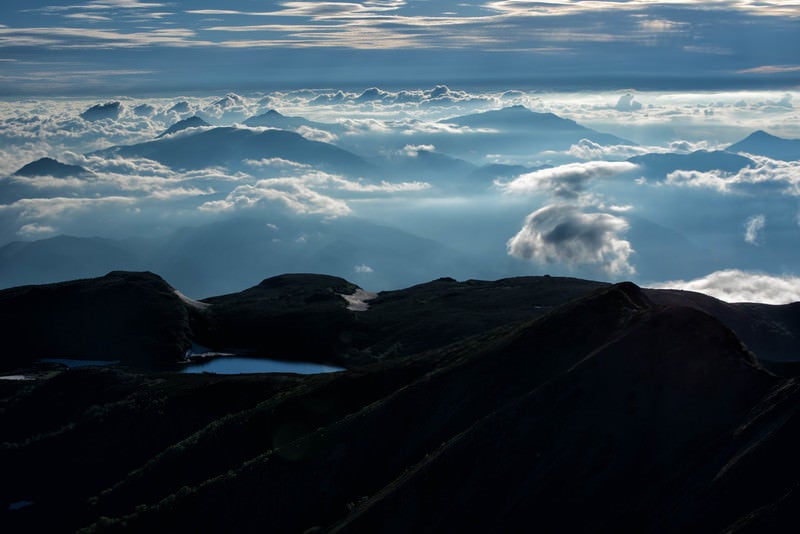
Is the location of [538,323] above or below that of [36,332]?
above

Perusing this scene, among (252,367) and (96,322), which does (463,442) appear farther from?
(96,322)

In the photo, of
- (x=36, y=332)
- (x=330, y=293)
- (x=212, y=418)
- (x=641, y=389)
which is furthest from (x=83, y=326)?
(x=641, y=389)

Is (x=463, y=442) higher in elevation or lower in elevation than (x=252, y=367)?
higher

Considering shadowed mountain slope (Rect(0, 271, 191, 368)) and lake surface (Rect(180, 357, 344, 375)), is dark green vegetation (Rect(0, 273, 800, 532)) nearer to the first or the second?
lake surface (Rect(180, 357, 344, 375))

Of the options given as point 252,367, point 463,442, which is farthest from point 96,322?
point 463,442

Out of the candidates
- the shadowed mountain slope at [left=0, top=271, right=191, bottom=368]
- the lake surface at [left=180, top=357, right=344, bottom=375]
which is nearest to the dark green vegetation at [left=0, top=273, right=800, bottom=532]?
the lake surface at [left=180, top=357, right=344, bottom=375]

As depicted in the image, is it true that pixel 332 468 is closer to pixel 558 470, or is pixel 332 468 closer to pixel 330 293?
pixel 558 470
